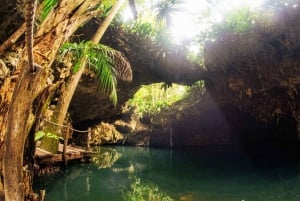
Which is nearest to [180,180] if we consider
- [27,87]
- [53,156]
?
[53,156]

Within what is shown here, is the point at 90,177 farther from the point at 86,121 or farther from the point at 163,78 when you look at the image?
the point at 86,121

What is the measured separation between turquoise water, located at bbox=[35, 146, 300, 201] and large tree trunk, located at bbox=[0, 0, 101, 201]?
5.34 metres

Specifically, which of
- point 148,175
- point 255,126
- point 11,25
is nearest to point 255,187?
point 148,175

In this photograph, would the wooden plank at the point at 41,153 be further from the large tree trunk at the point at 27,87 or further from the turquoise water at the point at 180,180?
the large tree trunk at the point at 27,87

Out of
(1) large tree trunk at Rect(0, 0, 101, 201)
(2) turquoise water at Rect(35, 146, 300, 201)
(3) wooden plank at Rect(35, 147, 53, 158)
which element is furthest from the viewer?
(3) wooden plank at Rect(35, 147, 53, 158)

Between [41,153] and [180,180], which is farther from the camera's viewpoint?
[180,180]

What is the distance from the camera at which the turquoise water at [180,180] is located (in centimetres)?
828

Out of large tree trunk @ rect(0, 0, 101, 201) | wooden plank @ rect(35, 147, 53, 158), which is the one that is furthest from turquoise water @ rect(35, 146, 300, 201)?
large tree trunk @ rect(0, 0, 101, 201)

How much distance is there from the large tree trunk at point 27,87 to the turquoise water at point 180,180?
210 inches

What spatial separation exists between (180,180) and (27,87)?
27.5 feet

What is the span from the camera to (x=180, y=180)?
10.4 metres

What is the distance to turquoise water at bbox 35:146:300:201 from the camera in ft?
27.2

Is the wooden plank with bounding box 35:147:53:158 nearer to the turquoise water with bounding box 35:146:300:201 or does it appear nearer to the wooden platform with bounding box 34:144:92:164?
the wooden platform with bounding box 34:144:92:164

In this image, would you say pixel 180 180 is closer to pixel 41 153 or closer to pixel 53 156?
pixel 53 156
